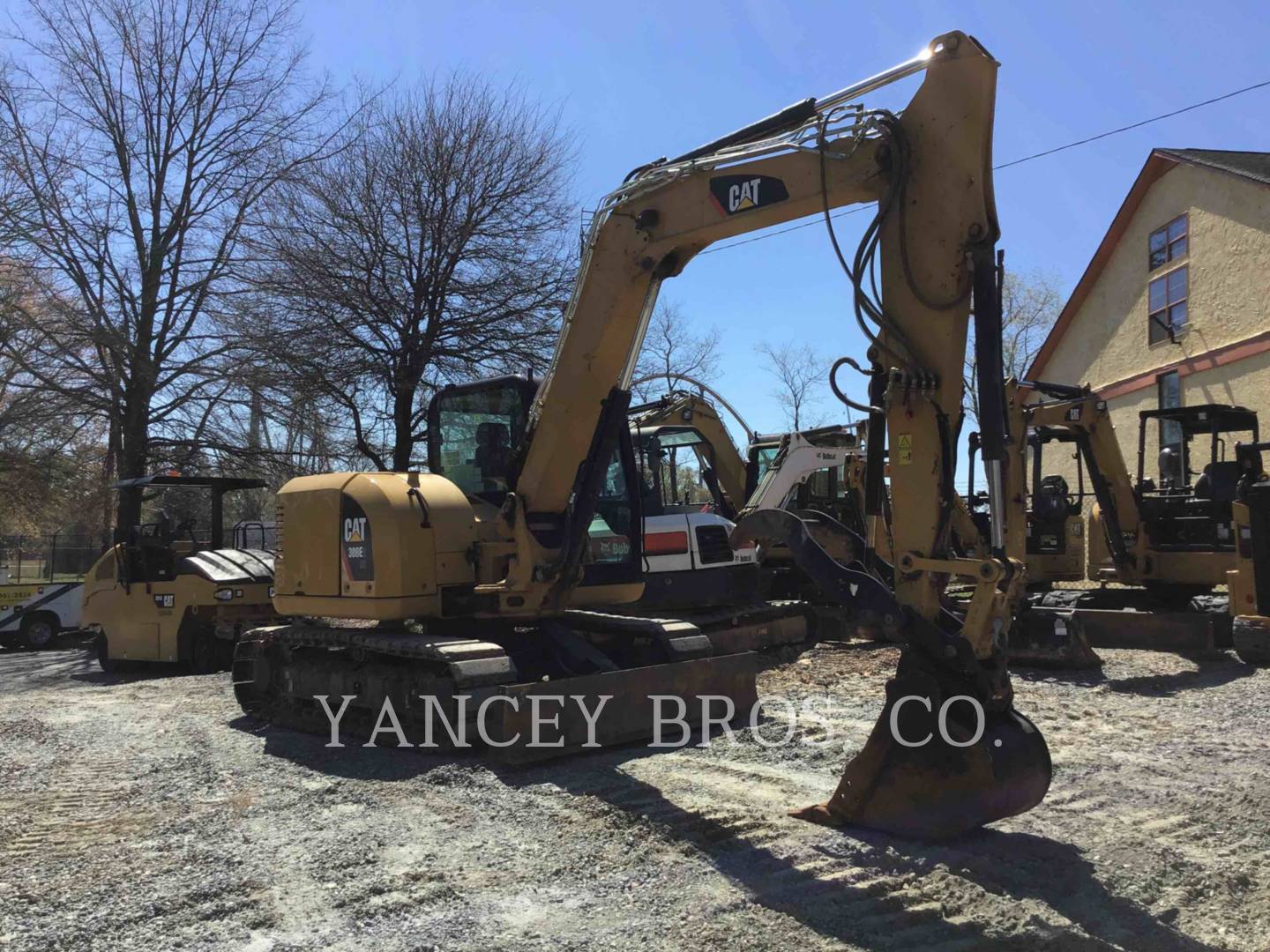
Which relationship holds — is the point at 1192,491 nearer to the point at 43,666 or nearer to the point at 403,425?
the point at 403,425

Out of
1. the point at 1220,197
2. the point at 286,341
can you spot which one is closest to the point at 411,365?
the point at 286,341

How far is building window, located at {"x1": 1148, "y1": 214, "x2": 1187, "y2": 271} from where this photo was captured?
69.6 ft

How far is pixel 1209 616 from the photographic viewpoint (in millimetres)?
10414

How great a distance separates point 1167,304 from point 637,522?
1779cm

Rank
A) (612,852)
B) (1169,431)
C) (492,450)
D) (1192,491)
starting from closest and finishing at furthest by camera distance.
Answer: (612,852) → (492,450) → (1192,491) → (1169,431)

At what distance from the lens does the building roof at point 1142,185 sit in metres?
20.0

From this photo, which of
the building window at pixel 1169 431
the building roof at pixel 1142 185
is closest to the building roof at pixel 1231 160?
the building roof at pixel 1142 185

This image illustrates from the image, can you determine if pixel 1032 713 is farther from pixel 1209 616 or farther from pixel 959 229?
pixel 959 229

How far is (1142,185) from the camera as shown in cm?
2258

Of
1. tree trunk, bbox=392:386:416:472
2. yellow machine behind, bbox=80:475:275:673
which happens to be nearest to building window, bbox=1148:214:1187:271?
tree trunk, bbox=392:386:416:472

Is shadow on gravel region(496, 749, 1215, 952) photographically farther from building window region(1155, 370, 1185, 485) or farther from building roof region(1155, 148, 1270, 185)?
building roof region(1155, 148, 1270, 185)

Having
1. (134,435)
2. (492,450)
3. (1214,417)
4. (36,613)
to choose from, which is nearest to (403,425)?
(134,435)

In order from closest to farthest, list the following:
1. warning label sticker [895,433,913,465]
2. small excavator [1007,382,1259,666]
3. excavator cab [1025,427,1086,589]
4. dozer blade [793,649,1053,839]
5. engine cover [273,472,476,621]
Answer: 1. dozer blade [793,649,1053,839]
2. warning label sticker [895,433,913,465]
3. engine cover [273,472,476,621]
4. small excavator [1007,382,1259,666]
5. excavator cab [1025,427,1086,589]

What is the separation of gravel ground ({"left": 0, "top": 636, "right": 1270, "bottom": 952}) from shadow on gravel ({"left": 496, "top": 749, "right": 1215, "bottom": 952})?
14 mm
